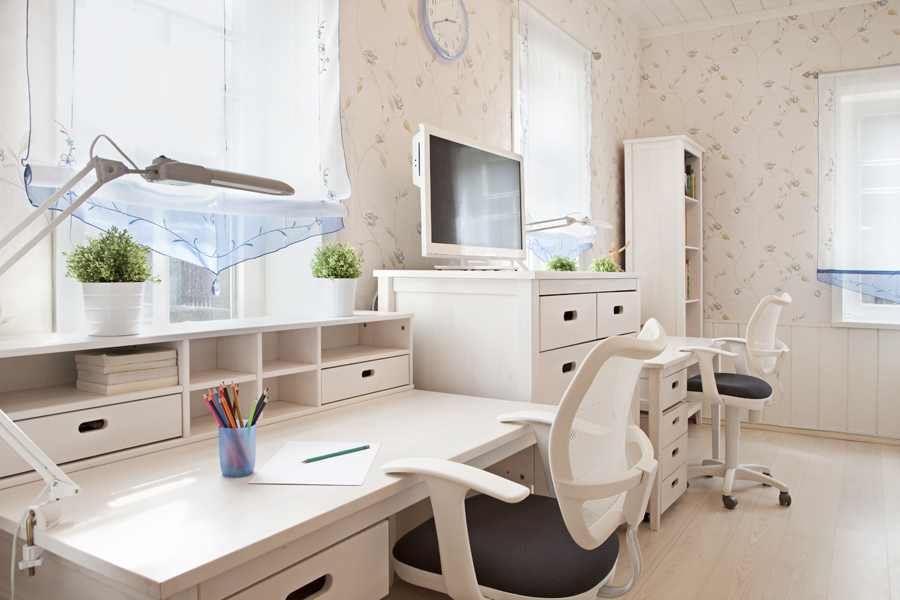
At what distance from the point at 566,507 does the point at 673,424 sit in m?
1.72

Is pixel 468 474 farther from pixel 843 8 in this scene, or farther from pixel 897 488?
pixel 843 8

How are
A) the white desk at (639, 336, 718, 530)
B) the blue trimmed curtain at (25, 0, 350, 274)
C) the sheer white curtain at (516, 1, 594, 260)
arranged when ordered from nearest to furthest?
the blue trimmed curtain at (25, 0, 350, 274)
the white desk at (639, 336, 718, 530)
the sheer white curtain at (516, 1, 594, 260)

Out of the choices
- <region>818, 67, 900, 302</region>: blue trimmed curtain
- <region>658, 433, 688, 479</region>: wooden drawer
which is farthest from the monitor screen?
<region>818, 67, 900, 302</region>: blue trimmed curtain

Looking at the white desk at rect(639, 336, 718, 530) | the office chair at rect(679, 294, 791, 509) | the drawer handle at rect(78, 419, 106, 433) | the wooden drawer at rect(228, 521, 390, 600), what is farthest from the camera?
the office chair at rect(679, 294, 791, 509)

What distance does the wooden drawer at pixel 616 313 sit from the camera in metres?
2.22

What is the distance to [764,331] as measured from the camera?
284cm

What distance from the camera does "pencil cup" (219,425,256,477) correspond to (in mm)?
1066

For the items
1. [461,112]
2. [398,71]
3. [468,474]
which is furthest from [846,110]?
[468,474]

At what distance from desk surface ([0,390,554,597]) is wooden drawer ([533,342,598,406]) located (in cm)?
42

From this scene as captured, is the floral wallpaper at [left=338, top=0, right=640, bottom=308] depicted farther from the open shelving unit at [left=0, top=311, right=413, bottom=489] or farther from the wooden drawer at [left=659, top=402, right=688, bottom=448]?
the wooden drawer at [left=659, top=402, right=688, bottom=448]

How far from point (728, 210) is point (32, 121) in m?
4.04

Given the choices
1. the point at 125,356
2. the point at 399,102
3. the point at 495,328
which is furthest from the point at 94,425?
the point at 399,102

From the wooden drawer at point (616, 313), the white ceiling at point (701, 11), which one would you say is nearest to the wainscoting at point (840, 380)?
the wooden drawer at point (616, 313)

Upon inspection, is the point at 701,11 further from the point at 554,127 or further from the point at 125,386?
the point at 125,386
